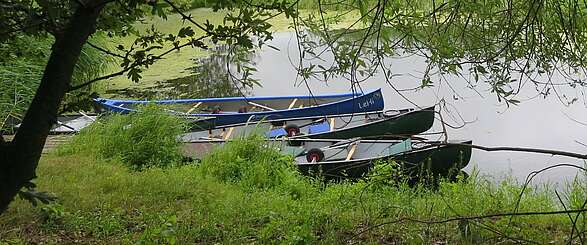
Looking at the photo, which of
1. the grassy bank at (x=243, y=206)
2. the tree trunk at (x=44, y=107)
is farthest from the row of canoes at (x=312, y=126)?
the tree trunk at (x=44, y=107)

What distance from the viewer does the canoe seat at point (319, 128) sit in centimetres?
888

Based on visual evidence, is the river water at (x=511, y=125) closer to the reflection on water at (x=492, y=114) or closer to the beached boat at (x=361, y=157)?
the reflection on water at (x=492, y=114)

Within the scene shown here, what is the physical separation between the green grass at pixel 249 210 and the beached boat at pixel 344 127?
2.69 metres

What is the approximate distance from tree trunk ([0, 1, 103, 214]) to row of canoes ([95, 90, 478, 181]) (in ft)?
16.6

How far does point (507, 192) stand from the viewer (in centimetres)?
468

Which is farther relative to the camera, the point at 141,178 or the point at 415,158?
the point at 415,158

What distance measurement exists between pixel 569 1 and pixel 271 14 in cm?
126

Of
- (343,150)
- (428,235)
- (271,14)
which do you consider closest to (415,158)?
(343,150)

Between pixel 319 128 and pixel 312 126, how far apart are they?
171mm

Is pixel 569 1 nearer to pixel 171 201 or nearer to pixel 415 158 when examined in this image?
pixel 171 201

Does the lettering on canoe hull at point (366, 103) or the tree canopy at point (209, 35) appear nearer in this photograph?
the tree canopy at point (209, 35)

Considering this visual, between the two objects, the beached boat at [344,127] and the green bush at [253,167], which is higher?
the beached boat at [344,127]

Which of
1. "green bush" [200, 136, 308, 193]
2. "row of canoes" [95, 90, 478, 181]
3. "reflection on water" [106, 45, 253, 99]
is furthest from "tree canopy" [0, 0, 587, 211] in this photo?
"reflection on water" [106, 45, 253, 99]

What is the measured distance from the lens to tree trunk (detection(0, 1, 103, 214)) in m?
1.39
